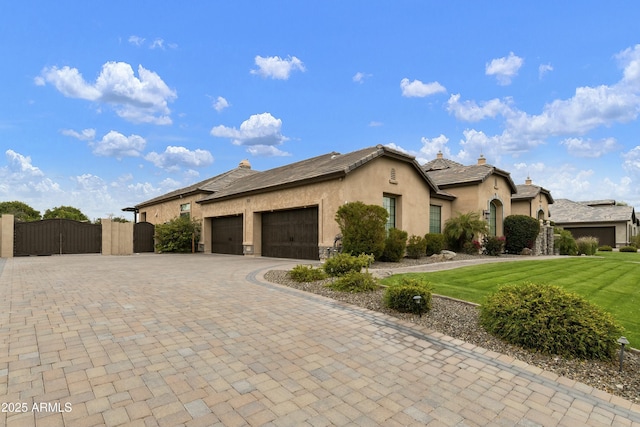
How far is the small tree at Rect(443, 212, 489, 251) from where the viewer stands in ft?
59.9

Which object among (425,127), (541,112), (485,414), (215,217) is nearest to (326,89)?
(425,127)

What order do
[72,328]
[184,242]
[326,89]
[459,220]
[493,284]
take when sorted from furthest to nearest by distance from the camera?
[184,242], [459,220], [326,89], [493,284], [72,328]

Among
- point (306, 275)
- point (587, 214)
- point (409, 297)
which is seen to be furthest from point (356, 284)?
point (587, 214)

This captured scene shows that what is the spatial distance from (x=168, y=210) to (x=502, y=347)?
1161 inches

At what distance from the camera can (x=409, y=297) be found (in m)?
5.78

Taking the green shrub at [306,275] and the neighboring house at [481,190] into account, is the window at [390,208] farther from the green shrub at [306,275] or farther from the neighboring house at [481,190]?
the green shrub at [306,275]

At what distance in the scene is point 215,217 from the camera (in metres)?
23.0

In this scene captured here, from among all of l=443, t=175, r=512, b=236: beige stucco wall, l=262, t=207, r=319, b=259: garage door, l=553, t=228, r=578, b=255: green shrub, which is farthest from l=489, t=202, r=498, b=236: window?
l=262, t=207, r=319, b=259: garage door

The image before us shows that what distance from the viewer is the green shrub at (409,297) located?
5.71 meters

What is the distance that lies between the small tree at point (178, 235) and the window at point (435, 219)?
651 inches

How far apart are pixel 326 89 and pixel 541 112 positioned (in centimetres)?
1037

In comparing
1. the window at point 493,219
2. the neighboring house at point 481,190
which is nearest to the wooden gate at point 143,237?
the neighboring house at point 481,190

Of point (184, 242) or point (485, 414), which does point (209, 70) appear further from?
point (485, 414)

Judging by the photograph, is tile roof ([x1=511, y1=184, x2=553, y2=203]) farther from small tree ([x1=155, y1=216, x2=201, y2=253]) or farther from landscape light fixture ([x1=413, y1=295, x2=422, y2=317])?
small tree ([x1=155, y1=216, x2=201, y2=253])
